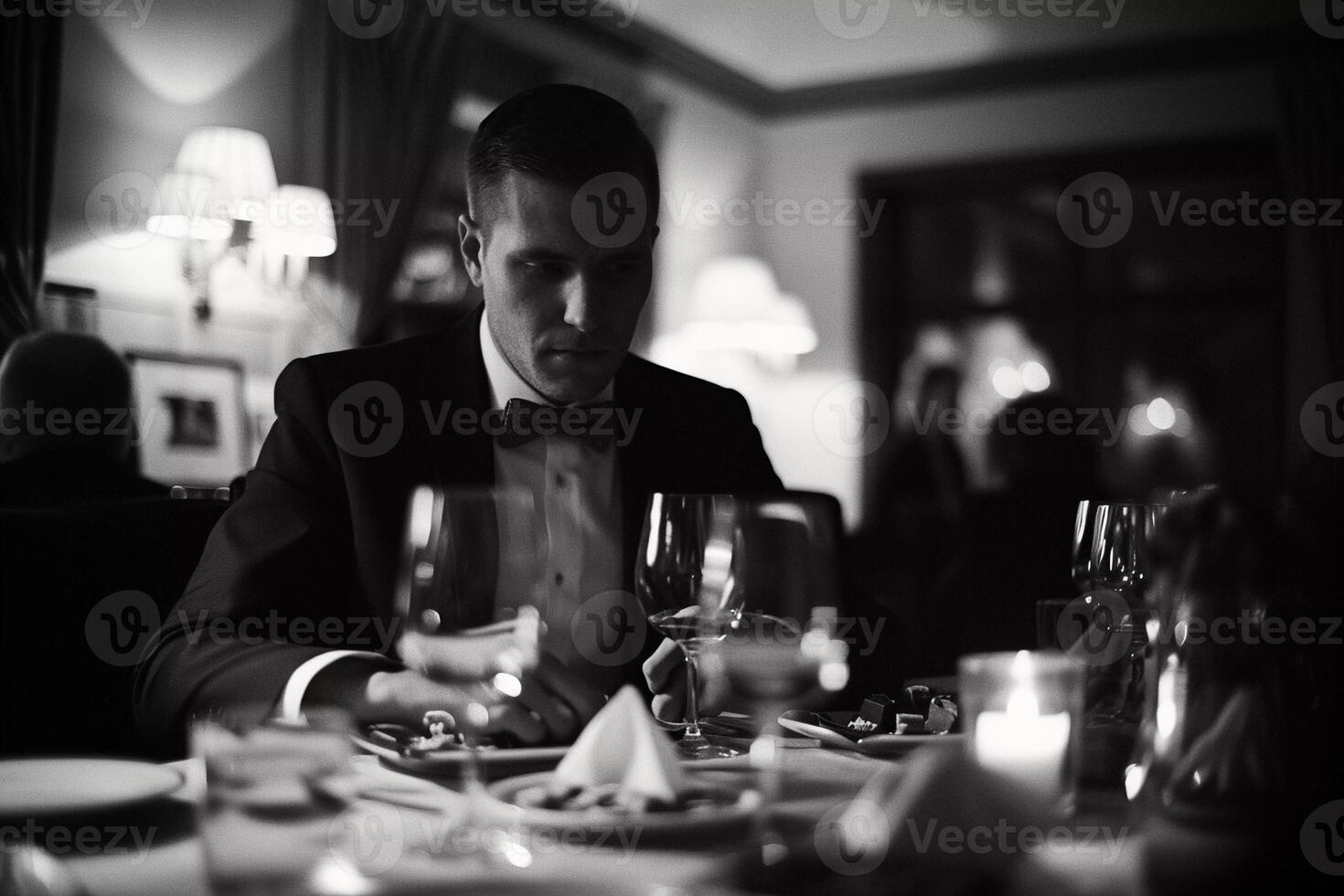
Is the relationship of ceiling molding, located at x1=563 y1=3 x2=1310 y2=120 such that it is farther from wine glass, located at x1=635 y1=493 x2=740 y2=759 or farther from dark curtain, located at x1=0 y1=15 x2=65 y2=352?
wine glass, located at x1=635 y1=493 x2=740 y2=759

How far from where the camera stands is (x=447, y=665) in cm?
90

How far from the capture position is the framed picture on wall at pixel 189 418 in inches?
163

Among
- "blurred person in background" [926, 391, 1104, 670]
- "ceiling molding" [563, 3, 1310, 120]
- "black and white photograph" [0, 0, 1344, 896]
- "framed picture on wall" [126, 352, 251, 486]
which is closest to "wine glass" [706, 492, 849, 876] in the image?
"black and white photograph" [0, 0, 1344, 896]

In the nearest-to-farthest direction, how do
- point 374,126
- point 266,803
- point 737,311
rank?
point 266,803 < point 374,126 < point 737,311

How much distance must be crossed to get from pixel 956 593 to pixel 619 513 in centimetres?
214

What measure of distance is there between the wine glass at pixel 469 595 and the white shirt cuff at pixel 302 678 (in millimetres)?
271

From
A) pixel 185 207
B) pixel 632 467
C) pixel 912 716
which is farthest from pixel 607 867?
pixel 185 207

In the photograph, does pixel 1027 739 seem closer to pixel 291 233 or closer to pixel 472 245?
pixel 472 245

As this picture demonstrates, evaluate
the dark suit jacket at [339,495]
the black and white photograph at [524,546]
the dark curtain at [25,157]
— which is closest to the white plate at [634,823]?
the black and white photograph at [524,546]

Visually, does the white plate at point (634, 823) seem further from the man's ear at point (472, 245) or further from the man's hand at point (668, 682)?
the man's ear at point (472, 245)

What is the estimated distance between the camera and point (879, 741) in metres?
1.22

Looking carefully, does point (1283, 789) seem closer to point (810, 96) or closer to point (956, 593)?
point (956, 593)

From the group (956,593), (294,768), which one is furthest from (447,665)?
(956,593)

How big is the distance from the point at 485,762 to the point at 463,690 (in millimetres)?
168
